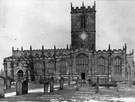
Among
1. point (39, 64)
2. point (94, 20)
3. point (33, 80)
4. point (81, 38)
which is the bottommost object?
point (33, 80)

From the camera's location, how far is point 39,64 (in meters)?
45.6

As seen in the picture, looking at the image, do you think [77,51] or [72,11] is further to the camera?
[72,11]

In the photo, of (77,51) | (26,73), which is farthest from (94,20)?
(26,73)

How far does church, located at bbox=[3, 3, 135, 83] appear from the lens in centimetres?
4162

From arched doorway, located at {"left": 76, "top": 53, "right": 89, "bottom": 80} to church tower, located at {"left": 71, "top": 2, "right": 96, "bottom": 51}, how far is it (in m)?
3.43

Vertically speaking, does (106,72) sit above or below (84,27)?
below

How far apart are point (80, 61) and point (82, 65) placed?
934mm

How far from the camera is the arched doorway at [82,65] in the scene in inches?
1678

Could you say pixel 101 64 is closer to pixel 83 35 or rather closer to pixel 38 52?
pixel 83 35

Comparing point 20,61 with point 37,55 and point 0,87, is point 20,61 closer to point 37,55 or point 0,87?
point 37,55

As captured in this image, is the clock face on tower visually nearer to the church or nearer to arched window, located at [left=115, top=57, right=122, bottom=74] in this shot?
the church

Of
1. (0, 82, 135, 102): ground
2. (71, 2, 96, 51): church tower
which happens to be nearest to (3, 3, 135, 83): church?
(71, 2, 96, 51): church tower

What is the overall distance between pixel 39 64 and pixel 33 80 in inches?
148

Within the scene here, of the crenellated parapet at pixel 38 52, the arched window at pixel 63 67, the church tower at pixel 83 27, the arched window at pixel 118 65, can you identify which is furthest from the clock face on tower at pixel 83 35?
the arched window at pixel 118 65
